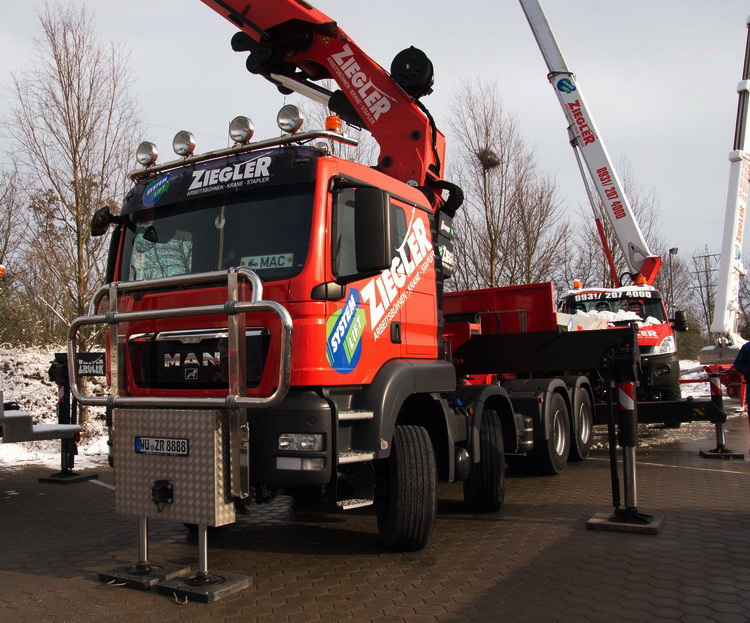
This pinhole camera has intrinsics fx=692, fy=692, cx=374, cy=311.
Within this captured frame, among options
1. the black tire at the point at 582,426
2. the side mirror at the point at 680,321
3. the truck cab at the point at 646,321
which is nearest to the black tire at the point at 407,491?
the black tire at the point at 582,426

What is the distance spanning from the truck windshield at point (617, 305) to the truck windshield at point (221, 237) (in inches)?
363

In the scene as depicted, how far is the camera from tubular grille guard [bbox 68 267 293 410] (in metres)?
4.08

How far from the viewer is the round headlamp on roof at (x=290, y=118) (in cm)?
521

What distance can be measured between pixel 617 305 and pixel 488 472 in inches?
A: 294

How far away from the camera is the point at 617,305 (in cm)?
1311

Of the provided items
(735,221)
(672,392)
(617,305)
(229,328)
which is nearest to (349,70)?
(229,328)

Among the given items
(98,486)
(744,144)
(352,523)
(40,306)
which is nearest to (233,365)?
(352,523)

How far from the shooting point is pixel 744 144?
12.2 meters

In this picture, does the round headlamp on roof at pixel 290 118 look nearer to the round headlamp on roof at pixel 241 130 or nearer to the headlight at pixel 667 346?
the round headlamp on roof at pixel 241 130

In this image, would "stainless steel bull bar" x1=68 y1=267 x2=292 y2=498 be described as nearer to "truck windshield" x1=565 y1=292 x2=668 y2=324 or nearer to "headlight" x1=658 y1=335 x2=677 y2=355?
"truck windshield" x1=565 y1=292 x2=668 y2=324

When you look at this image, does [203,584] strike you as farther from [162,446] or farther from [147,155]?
[147,155]

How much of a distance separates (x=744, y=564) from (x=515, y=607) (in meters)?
2.00

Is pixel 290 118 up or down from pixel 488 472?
up

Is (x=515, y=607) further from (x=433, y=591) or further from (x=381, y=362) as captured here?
(x=381, y=362)
